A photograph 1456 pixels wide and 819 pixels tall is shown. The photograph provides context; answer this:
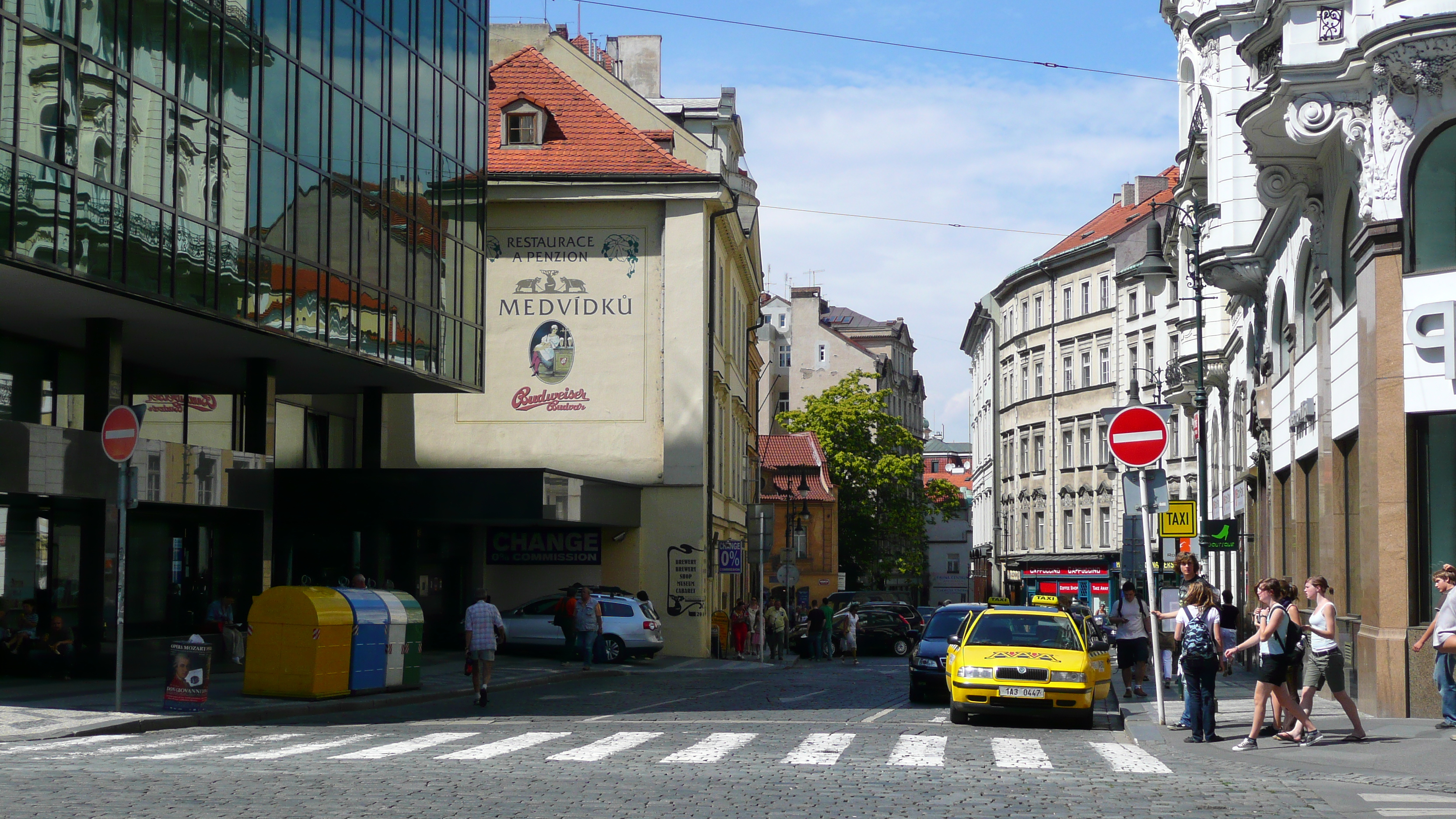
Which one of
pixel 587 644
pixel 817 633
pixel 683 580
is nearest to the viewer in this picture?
pixel 587 644

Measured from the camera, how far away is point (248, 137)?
2345 centimetres

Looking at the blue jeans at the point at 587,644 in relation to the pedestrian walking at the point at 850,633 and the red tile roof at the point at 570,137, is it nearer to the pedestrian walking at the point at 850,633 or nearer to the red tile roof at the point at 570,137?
the pedestrian walking at the point at 850,633

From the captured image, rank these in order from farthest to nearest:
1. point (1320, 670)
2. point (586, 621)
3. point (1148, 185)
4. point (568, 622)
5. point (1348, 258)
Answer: point (1148, 185), point (568, 622), point (586, 621), point (1348, 258), point (1320, 670)

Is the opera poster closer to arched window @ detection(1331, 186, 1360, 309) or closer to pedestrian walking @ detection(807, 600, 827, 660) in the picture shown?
pedestrian walking @ detection(807, 600, 827, 660)

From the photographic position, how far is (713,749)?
14.1 meters

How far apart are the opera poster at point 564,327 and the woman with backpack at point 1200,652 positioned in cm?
2435

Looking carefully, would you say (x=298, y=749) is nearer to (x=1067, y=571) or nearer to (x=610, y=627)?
(x=610, y=627)

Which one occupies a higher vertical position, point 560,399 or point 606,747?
point 560,399

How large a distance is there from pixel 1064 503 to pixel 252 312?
57.3 meters

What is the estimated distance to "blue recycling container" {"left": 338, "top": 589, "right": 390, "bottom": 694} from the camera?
68.0 feet

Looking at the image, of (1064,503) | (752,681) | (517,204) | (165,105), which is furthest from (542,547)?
(1064,503)

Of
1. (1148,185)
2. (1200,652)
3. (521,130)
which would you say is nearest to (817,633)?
(521,130)

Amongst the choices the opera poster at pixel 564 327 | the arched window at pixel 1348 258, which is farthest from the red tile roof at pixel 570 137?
the arched window at pixel 1348 258

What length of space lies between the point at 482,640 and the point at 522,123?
21931 millimetres
